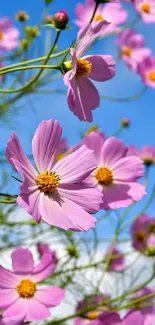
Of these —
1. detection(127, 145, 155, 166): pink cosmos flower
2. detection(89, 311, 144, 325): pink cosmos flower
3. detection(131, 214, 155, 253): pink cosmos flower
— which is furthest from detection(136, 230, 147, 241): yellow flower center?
detection(89, 311, 144, 325): pink cosmos flower

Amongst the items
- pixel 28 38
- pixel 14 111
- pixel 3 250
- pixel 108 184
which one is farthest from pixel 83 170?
pixel 14 111

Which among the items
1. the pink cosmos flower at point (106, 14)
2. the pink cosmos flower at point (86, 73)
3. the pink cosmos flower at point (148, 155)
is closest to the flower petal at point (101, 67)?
the pink cosmos flower at point (86, 73)

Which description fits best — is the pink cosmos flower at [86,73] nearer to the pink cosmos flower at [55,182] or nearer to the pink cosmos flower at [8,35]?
the pink cosmos flower at [55,182]

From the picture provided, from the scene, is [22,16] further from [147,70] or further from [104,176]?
[104,176]

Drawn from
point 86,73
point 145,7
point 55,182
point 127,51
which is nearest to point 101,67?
point 86,73

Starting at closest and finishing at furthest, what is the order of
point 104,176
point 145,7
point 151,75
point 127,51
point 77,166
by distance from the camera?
point 77,166 < point 104,176 < point 145,7 < point 151,75 < point 127,51

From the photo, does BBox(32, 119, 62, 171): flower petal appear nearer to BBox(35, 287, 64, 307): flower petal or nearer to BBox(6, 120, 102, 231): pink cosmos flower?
BBox(6, 120, 102, 231): pink cosmos flower

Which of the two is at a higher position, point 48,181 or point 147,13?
point 48,181
